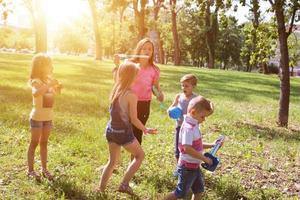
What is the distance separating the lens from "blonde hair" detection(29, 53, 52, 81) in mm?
7414

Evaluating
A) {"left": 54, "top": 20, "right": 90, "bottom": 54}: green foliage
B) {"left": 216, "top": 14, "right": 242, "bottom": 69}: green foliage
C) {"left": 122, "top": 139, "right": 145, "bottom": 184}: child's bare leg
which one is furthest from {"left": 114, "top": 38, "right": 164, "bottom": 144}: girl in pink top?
{"left": 54, "top": 20, "right": 90, "bottom": 54}: green foliage

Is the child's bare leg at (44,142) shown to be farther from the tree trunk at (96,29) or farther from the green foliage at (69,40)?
the green foliage at (69,40)

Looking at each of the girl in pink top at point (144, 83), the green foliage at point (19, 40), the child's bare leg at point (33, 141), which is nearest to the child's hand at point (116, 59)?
the girl in pink top at point (144, 83)

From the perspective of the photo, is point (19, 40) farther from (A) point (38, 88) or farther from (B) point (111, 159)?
(B) point (111, 159)

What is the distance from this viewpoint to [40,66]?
741cm

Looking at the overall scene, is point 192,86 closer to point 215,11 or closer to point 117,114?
point 117,114

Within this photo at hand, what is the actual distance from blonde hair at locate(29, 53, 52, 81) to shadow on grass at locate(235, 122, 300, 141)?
8.01 meters

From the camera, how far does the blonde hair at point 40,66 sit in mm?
7414

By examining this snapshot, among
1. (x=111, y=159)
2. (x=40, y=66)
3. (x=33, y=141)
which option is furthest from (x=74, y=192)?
(x=40, y=66)

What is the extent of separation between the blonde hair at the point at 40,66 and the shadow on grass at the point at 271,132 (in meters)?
8.01

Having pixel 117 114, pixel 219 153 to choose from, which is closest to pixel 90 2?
pixel 219 153

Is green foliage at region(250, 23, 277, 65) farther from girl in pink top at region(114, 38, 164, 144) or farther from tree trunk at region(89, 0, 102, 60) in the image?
tree trunk at region(89, 0, 102, 60)

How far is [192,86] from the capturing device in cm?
782

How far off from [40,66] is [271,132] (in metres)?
9.00
